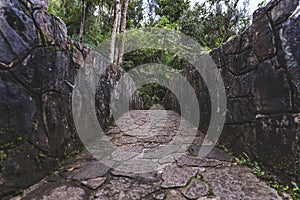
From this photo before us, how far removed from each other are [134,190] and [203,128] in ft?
6.13

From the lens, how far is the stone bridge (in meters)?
1.37

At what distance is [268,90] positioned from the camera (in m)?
1.62

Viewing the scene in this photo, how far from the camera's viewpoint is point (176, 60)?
9.14 m

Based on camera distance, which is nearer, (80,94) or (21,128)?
(21,128)

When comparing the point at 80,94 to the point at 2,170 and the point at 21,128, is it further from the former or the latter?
the point at 2,170

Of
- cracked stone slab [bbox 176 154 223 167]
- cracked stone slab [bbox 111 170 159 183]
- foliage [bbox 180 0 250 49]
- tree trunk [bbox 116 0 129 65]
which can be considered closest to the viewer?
cracked stone slab [bbox 111 170 159 183]

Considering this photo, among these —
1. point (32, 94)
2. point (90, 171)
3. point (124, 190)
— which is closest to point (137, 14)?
point (32, 94)

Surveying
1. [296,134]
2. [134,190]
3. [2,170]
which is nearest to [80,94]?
[2,170]

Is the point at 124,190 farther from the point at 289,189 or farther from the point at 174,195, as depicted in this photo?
the point at 289,189

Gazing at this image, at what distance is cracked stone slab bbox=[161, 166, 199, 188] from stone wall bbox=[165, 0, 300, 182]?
66 centimetres

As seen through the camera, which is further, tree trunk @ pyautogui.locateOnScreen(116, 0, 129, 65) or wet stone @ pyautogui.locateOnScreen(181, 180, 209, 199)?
tree trunk @ pyautogui.locateOnScreen(116, 0, 129, 65)

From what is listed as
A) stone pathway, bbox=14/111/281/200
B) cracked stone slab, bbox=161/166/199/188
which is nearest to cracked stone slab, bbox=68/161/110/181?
stone pathway, bbox=14/111/281/200

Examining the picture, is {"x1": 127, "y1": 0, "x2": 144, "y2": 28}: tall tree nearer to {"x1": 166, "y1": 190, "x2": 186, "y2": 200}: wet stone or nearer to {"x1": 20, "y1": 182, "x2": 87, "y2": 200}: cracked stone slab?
{"x1": 20, "y1": 182, "x2": 87, "y2": 200}: cracked stone slab

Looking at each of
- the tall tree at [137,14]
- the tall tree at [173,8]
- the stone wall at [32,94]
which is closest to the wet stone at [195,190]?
the stone wall at [32,94]
